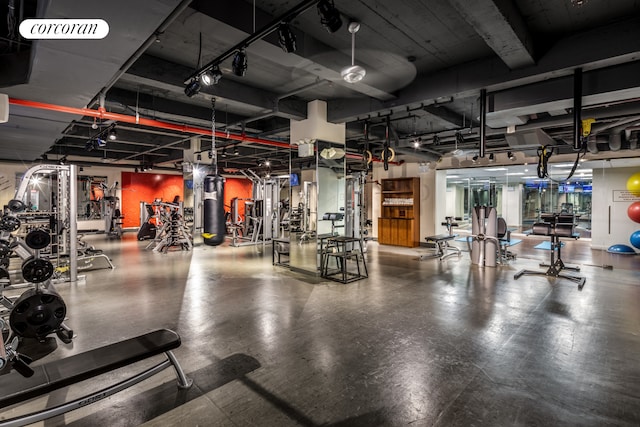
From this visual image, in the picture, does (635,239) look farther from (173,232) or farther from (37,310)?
(173,232)

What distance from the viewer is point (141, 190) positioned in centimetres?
1516

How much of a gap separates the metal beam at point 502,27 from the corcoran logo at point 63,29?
2.60 m

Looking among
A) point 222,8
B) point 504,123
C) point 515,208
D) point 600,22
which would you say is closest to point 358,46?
point 222,8

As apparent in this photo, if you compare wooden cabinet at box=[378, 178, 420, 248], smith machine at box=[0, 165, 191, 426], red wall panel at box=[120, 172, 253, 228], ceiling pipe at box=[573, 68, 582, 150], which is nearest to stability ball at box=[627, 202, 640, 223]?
wooden cabinet at box=[378, 178, 420, 248]

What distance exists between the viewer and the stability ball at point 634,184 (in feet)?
27.2

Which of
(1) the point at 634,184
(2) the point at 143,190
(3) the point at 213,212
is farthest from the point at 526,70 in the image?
(2) the point at 143,190

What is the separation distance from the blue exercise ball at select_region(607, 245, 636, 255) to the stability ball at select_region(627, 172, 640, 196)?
1430 mm

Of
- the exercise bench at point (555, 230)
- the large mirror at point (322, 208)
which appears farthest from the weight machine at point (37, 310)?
the exercise bench at point (555, 230)

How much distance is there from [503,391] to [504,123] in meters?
4.38

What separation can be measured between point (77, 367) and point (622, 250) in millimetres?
11642

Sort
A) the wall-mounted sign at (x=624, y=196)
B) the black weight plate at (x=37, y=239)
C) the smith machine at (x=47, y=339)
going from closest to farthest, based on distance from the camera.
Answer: the smith machine at (x=47, y=339), the black weight plate at (x=37, y=239), the wall-mounted sign at (x=624, y=196)

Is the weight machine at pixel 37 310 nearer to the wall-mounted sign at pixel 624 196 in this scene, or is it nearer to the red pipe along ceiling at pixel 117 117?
the red pipe along ceiling at pixel 117 117

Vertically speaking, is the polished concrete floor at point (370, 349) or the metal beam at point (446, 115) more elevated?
the metal beam at point (446, 115)

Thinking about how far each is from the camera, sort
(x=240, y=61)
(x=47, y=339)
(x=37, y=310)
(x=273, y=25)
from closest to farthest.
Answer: (x=273, y=25), (x=37, y=310), (x=47, y=339), (x=240, y=61)
